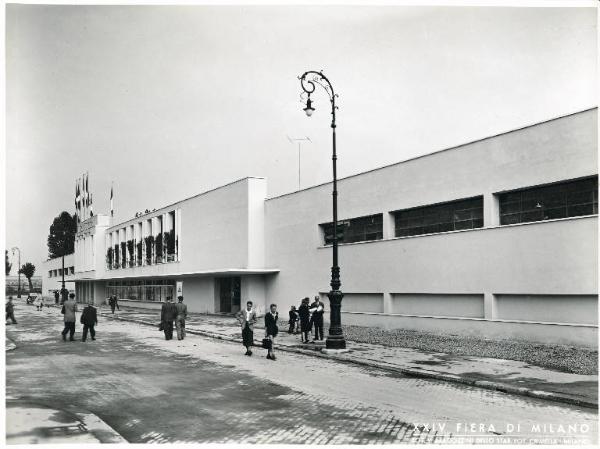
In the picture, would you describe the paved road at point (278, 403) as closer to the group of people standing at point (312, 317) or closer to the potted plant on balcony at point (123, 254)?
the group of people standing at point (312, 317)

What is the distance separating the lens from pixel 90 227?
6700 cm

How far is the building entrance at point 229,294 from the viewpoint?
120 ft

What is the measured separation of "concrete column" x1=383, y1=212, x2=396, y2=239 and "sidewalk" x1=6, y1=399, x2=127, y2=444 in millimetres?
17393

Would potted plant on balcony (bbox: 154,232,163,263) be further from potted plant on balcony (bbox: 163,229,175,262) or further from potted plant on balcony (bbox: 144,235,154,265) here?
potted plant on balcony (bbox: 163,229,175,262)

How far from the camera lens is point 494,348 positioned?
17.3m

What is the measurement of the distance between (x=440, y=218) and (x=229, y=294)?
1847 centimetres

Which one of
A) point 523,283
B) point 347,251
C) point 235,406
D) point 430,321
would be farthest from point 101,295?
point 235,406

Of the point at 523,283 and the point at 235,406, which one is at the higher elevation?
the point at 523,283

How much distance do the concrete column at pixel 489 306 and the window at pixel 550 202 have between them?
2.52 metres

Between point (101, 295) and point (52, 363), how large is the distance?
54.5 metres

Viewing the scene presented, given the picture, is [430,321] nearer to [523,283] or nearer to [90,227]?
[523,283]

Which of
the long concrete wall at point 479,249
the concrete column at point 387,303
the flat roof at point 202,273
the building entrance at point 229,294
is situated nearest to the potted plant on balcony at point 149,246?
the flat roof at point 202,273

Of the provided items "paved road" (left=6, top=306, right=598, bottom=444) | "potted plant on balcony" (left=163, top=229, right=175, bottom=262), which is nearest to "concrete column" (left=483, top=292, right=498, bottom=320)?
"paved road" (left=6, top=306, right=598, bottom=444)

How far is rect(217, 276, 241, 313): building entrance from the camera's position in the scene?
36438 millimetres
